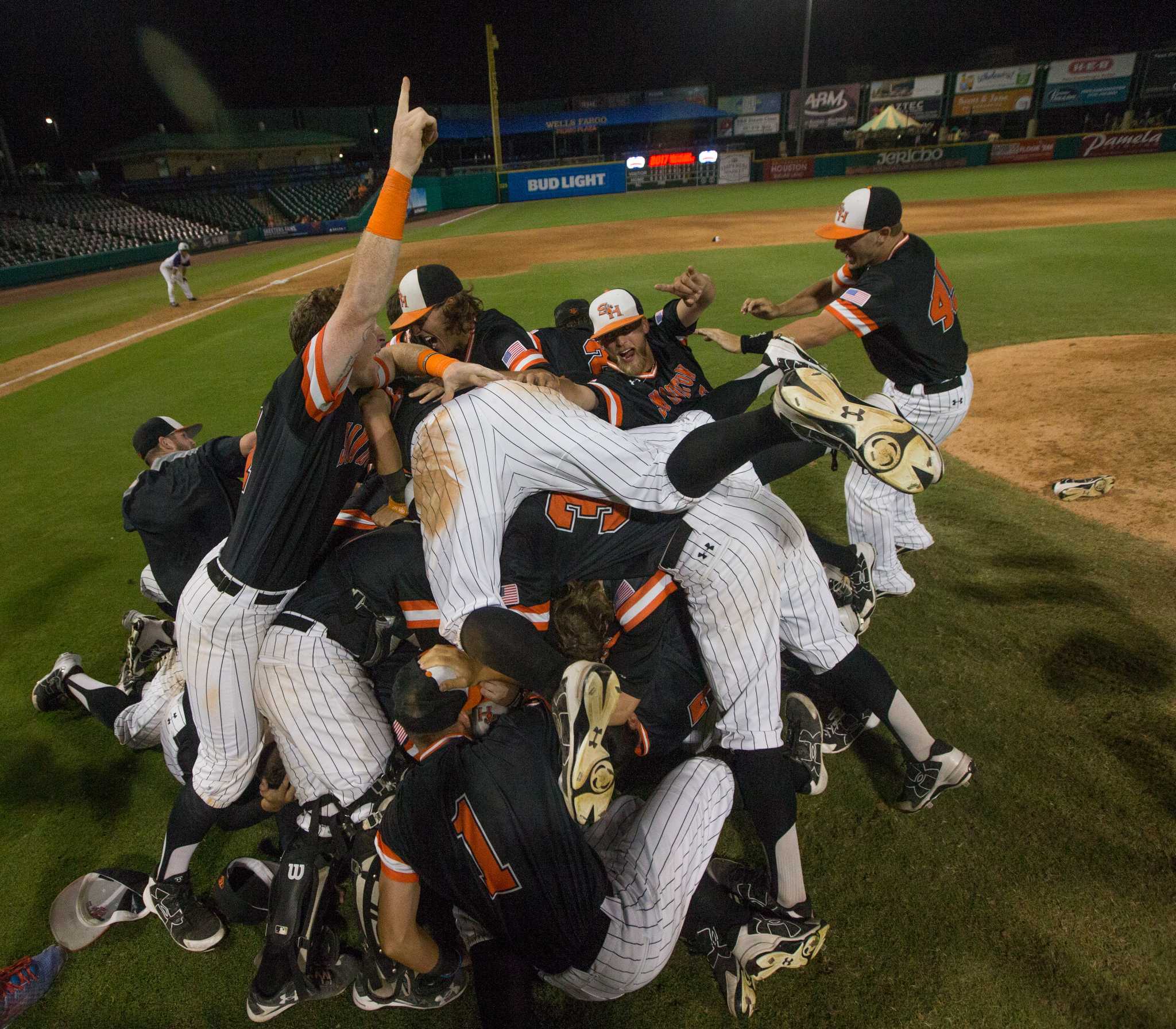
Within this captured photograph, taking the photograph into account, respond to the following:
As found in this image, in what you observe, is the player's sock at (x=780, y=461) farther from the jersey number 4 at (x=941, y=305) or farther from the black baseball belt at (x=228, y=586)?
the black baseball belt at (x=228, y=586)

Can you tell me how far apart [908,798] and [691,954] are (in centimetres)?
97

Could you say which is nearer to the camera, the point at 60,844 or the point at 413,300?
the point at 60,844

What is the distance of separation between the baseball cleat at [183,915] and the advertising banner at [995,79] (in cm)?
4651

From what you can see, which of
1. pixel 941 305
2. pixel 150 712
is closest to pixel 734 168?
pixel 941 305

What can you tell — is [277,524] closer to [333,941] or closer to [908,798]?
[333,941]

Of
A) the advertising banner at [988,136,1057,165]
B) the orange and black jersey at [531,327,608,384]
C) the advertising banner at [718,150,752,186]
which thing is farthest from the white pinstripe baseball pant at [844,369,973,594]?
the advertising banner at [718,150,752,186]

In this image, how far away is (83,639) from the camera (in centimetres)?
411

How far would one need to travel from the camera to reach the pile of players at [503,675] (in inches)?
71.7

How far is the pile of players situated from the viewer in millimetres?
1821

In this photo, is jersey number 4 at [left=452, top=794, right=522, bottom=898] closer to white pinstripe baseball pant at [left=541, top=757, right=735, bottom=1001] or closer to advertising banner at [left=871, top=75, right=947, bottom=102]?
white pinstripe baseball pant at [left=541, top=757, right=735, bottom=1001]

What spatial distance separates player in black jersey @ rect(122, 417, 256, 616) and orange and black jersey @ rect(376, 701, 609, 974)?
1649 mm

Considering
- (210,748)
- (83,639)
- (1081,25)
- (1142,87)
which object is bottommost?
(83,639)

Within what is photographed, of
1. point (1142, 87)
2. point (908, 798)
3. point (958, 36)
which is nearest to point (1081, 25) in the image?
point (958, 36)

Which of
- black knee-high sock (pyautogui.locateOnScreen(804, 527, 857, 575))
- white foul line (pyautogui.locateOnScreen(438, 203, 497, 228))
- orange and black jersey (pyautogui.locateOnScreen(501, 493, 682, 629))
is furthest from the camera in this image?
white foul line (pyautogui.locateOnScreen(438, 203, 497, 228))
